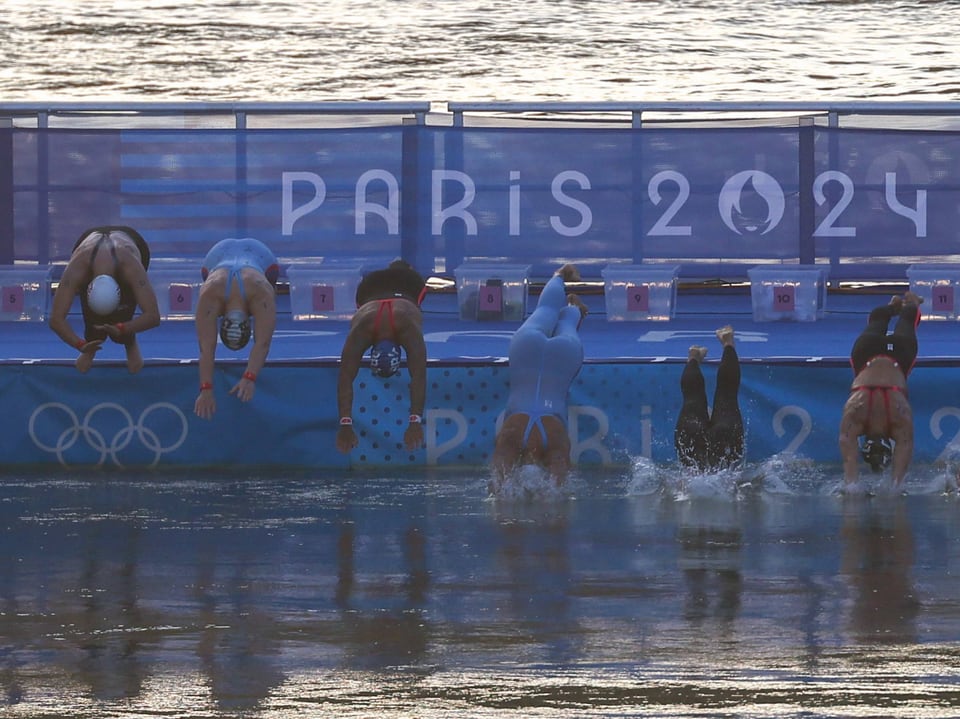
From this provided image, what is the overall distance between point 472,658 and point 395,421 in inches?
245

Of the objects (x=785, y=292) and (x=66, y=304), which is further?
(x=785, y=292)

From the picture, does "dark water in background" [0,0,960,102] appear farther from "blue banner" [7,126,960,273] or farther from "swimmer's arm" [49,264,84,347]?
"swimmer's arm" [49,264,84,347]

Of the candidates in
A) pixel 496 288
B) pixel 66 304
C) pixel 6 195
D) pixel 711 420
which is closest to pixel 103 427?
pixel 66 304

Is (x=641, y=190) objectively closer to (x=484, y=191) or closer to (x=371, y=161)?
(x=484, y=191)

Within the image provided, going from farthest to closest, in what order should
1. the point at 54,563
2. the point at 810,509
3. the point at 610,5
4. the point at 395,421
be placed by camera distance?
the point at 610,5
the point at 395,421
the point at 810,509
the point at 54,563

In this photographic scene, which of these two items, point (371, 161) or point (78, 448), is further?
point (371, 161)

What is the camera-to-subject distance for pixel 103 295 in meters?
12.3

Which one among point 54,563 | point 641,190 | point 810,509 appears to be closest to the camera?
point 54,563

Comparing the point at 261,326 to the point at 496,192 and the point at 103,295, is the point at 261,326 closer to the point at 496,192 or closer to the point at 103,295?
the point at 103,295

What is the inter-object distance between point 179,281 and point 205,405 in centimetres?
470

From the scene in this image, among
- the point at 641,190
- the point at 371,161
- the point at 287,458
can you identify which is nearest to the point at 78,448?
the point at 287,458

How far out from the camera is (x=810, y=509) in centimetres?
1191

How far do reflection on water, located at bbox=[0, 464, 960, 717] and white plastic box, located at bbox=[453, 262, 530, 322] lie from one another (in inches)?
158

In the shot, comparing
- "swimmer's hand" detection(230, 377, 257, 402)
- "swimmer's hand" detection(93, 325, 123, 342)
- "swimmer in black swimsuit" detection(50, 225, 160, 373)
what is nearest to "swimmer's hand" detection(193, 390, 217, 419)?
"swimmer's hand" detection(230, 377, 257, 402)
